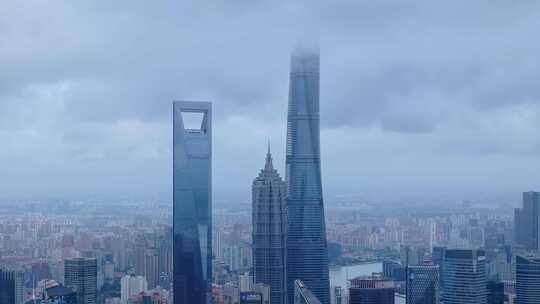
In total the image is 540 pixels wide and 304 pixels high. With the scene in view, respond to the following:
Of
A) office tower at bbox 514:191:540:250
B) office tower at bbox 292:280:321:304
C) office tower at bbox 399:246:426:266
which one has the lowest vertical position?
office tower at bbox 292:280:321:304

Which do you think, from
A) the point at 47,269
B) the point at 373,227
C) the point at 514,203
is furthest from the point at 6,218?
the point at 514,203

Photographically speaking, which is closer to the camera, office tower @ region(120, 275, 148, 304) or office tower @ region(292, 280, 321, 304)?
office tower @ region(120, 275, 148, 304)

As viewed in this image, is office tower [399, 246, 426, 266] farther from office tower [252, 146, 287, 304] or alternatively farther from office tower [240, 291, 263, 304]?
office tower [240, 291, 263, 304]

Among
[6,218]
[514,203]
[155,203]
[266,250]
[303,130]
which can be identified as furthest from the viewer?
[303,130]

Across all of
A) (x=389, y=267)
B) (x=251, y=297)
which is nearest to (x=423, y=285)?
(x=389, y=267)

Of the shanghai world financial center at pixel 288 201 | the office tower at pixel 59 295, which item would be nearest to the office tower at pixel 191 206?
the shanghai world financial center at pixel 288 201

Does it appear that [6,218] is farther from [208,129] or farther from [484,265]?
[484,265]

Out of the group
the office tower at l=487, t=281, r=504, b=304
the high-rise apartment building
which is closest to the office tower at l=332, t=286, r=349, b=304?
the office tower at l=487, t=281, r=504, b=304
